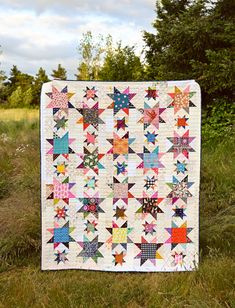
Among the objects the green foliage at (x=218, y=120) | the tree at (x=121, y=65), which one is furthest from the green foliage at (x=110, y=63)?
the green foliage at (x=218, y=120)

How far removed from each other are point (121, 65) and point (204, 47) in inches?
370

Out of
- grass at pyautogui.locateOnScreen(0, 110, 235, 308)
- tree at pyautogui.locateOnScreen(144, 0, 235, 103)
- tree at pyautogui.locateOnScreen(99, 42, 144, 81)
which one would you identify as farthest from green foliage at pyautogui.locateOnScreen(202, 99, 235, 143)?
tree at pyautogui.locateOnScreen(99, 42, 144, 81)

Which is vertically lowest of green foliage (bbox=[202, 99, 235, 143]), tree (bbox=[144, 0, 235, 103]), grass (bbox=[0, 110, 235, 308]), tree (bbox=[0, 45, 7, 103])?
grass (bbox=[0, 110, 235, 308])

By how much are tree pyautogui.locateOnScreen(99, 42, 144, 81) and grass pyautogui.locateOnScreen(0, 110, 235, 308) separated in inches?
444

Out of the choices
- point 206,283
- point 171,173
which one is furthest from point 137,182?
point 206,283

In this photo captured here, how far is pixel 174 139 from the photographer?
3500 mm

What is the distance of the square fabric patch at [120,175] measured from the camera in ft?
11.4

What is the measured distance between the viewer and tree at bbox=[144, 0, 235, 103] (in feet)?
22.3

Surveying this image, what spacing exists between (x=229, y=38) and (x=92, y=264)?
478 centimetres

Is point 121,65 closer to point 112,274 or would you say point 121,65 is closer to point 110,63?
point 110,63

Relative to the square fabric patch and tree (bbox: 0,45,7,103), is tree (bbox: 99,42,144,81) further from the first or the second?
the square fabric patch

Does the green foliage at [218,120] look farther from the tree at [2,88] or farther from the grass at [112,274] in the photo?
the tree at [2,88]

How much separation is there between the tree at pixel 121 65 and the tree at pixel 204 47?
8.02m

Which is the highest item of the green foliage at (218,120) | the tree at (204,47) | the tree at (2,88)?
the tree at (2,88)
